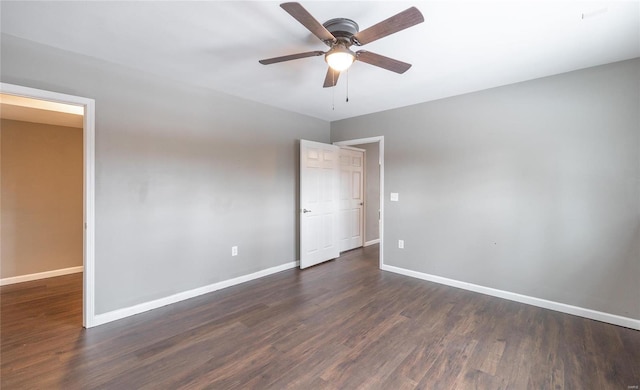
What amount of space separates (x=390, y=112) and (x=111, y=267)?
4017 mm

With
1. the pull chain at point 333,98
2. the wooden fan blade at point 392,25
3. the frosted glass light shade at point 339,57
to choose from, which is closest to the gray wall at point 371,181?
the pull chain at point 333,98

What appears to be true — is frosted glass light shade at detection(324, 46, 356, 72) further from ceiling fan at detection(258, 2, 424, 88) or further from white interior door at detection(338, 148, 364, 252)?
white interior door at detection(338, 148, 364, 252)

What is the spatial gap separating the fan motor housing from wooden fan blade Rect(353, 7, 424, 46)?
0.34 ft

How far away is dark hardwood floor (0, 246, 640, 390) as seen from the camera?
1845 mm

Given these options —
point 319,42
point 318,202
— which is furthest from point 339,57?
point 318,202

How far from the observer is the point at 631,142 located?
251cm

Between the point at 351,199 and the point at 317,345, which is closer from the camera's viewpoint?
the point at 317,345

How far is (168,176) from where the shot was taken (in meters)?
2.99

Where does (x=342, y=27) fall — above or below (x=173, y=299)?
above

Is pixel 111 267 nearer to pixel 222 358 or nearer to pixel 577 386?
pixel 222 358

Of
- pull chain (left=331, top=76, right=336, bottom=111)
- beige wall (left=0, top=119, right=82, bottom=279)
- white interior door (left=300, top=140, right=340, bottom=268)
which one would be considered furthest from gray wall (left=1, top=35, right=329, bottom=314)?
beige wall (left=0, top=119, right=82, bottom=279)

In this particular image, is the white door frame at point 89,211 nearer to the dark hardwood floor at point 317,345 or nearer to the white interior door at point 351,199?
the dark hardwood floor at point 317,345

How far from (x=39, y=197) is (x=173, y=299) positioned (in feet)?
9.49

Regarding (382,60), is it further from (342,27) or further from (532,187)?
(532,187)
